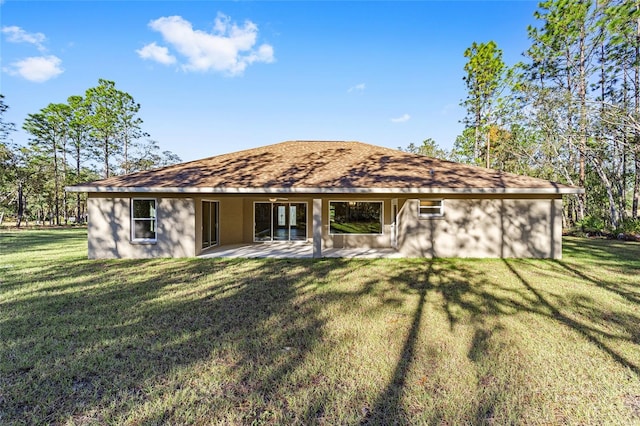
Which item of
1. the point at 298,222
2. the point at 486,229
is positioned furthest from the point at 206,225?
the point at 486,229

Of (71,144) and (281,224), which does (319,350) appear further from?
(71,144)

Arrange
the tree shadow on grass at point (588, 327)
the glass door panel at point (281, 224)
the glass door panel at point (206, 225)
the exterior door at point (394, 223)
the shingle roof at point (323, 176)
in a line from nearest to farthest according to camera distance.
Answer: the tree shadow on grass at point (588, 327), the shingle roof at point (323, 176), the glass door panel at point (206, 225), the exterior door at point (394, 223), the glass door panel at point (281, 224)

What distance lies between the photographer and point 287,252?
10586mm

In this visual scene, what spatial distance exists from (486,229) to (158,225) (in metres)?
11.2

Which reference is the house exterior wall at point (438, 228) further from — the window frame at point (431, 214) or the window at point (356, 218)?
the window at point (356, 218)

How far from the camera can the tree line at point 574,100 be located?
1548cm

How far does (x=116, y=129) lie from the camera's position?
31359mm

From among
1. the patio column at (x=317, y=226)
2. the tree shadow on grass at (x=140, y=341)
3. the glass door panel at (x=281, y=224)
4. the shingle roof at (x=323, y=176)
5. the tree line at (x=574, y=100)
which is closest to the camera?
the tree shadow on grass at (x=140, y=341)

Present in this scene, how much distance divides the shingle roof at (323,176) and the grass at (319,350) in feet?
10.8

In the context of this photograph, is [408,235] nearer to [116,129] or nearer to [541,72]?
[541,72]

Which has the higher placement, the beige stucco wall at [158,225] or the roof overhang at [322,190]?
the roof overhang at [322,190]

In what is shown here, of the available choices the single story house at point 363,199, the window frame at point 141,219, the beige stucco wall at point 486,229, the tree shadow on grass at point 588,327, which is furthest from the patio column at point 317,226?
the tree shadow on grass at point 588,327

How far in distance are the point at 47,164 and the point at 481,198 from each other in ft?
134

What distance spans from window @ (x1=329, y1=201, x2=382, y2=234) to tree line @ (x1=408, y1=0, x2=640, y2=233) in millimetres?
11456
